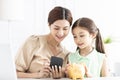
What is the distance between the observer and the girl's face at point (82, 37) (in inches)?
46.7

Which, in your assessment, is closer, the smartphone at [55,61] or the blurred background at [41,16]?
the smartphone at [55,61]

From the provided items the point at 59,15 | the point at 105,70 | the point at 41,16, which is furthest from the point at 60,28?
the point at 41,16

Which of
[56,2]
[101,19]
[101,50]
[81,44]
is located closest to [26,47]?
[81,44]

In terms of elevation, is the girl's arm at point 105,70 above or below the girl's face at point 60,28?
below

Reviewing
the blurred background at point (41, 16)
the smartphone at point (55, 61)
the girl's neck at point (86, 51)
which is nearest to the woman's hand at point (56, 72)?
the smartphone at point (55, 61)

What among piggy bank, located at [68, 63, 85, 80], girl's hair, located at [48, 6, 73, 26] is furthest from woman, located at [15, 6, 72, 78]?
piggy bank, located at [68, 63, 85, 80]

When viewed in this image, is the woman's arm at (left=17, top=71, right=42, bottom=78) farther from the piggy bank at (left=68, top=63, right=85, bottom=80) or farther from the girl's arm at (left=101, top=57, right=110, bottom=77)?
the girl's arm at (left=101, top=57, right=110, bottom=77)

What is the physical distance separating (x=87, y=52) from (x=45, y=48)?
196 millimetres

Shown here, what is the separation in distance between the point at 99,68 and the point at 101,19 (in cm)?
79

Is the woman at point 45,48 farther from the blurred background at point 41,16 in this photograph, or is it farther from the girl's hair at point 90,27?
the blurred background at point 41,16

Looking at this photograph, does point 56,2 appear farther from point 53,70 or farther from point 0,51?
point 0,51

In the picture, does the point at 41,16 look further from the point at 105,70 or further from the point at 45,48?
the point at 105,70

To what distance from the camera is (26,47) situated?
121 cm

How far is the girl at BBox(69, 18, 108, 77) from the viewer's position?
3.85 feet
